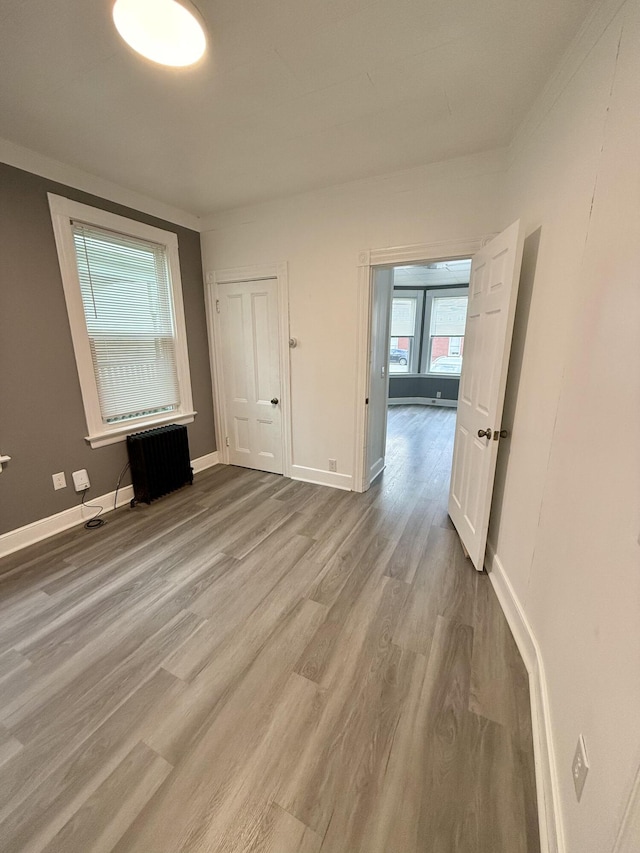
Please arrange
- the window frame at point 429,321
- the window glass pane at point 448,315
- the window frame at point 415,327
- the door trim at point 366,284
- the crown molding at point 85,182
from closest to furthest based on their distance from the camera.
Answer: the crown molding at point 85,182, the door trim at point 366,284, the window frame at point 429,321, the window glass pane at point 448,315, the window frame at point 415,327

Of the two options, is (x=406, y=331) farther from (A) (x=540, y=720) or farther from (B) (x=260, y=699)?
(B) (x=260, y=699)

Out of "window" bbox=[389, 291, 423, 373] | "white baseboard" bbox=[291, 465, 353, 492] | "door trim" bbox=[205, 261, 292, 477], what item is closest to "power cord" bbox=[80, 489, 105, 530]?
"door trim" bbox=[205, 261, 292, 477]

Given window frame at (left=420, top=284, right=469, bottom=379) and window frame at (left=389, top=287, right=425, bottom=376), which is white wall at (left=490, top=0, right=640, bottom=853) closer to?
window frame at (left=420, top=284, right=469, bottom=379)

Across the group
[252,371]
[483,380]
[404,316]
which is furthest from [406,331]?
[483,380]

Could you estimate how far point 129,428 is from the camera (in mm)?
3006

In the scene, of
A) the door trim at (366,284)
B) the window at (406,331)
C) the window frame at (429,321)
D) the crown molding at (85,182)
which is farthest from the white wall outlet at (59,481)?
the window frame at (429,321)

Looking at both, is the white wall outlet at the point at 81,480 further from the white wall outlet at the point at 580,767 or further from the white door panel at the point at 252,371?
the white wall outlet at the point at 580,767

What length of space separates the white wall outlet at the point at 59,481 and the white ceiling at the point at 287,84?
2252 millimetres

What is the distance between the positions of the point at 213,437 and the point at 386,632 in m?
2.98

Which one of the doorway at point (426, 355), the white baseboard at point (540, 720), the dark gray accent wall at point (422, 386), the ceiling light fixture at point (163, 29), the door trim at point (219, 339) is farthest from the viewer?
the dark gray accent wall at point (422, 386)

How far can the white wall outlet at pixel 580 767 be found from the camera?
0.84 meters

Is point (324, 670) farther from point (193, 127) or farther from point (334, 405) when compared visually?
point (193, 127)

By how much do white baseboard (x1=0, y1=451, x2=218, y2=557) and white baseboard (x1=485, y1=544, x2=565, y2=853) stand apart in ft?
10.1

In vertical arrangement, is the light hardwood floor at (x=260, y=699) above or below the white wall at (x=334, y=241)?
below
